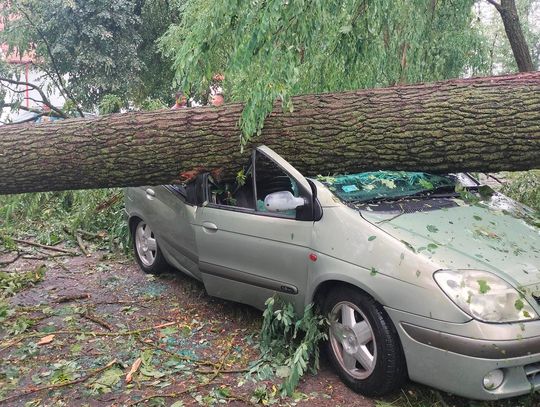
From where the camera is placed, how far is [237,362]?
3.81 meters

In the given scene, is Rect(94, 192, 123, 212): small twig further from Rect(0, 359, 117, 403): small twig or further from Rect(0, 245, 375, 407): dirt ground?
Rect(0, 359, 117, 403): small twig

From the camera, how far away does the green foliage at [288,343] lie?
11.0 ft

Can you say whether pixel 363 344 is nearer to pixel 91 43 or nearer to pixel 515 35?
pixel 515 35

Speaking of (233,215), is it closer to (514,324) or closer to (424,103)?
(424,103)

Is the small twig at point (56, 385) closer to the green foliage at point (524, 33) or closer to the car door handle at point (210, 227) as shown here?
the car door handle at point (210, 227)

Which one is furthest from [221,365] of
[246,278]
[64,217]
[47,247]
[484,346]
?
[64,217]

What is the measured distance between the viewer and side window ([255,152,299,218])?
4141 millimetres

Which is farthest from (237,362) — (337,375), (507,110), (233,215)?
(507,110)

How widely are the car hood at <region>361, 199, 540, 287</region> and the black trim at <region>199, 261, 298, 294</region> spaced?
81 centimetres

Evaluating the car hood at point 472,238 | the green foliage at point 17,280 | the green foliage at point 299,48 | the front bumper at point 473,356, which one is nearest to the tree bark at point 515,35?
the green foliage at point 299,48

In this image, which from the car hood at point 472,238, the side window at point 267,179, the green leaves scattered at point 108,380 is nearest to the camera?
the car hood at point 472,238

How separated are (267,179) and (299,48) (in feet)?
3.86

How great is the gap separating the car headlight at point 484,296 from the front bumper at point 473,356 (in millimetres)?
57

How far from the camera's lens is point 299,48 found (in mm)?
4496
